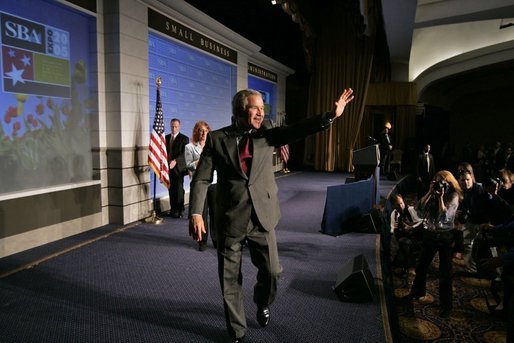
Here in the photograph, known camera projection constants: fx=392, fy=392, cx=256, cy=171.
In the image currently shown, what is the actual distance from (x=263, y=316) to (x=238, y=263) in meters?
0.50

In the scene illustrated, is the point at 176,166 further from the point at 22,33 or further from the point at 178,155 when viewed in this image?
the point at 22,33

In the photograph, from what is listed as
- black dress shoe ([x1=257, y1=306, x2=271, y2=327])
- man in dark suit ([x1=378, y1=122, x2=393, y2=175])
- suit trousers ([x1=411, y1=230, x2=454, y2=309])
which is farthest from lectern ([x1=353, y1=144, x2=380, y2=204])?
black dress shoe ([x1=257, y1=306, x2=271, y2=327])

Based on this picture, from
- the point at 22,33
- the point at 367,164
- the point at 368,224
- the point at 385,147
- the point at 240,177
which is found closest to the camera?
the point at 240,177

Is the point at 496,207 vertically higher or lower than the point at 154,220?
higher

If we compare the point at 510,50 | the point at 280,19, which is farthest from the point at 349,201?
the point at 510,50

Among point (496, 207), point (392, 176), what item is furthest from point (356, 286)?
point (392, 176)

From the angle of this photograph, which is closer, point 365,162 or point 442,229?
point 442,229

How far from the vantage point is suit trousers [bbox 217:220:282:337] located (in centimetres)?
214

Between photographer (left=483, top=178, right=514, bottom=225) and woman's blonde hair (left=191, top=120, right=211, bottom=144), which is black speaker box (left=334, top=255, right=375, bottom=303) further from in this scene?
woman's blonde hair (left=191, top=120, right=211, bottom=144)

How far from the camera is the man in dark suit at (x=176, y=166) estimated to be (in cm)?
556

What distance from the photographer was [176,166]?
18.3 ft

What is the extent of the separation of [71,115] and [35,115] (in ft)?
1.66

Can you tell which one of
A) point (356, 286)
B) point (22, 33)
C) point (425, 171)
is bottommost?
point (356, 286)

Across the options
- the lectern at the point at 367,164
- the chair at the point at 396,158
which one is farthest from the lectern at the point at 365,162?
the chair at the point at 396,158
